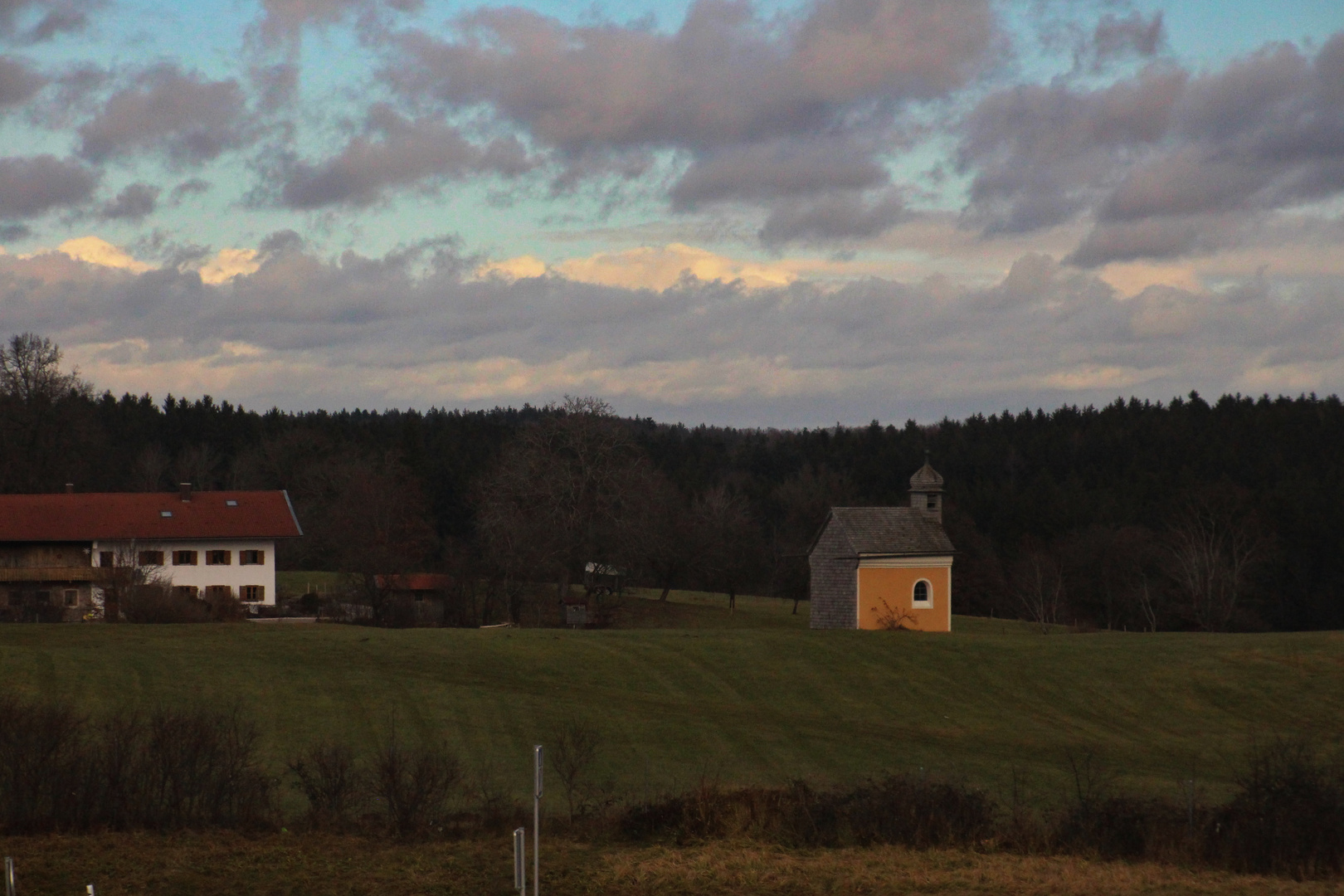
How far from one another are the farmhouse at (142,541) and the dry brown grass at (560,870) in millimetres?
40606

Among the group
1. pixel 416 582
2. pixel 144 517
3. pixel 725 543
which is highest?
pixel 144 517

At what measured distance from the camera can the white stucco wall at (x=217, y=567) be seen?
5845 cm

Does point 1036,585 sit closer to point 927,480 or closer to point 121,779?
point 927,480

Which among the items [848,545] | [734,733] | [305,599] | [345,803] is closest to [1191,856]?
[345,803]

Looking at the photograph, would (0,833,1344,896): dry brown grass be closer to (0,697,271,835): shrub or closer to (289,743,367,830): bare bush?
(0,697,271,835): shrub

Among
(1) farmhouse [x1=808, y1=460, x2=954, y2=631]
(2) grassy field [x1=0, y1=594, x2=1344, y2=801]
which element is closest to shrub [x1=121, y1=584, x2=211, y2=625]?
(2) grassy field [x1=0, y1=594, x2=1344, y2=801]

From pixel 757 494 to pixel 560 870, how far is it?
375ft

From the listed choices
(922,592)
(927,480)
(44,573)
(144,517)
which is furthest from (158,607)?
(927,480)

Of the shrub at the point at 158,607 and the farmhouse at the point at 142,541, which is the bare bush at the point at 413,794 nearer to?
the shrub at the point at 158,607

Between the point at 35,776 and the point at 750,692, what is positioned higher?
the point at 35,776

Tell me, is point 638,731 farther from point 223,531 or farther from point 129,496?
point 129,496

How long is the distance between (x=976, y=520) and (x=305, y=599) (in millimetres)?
58956

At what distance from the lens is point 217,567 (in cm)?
5975

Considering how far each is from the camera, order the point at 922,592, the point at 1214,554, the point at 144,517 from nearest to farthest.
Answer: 1. the point at 922,592
2. the point at 144,517
3. the point at 1214,554
